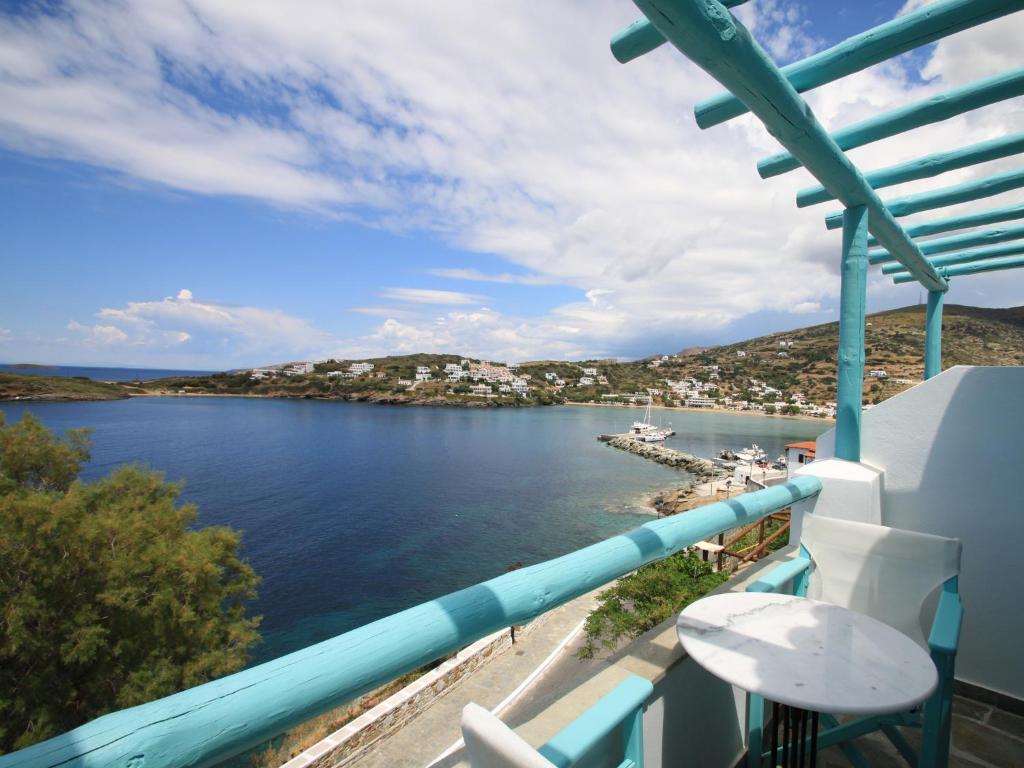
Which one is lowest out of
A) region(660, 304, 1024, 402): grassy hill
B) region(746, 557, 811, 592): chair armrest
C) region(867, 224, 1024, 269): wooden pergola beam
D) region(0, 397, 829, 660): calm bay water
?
region(0, 397, 829, 660): calm bay water

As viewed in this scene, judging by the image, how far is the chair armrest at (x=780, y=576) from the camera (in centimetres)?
179

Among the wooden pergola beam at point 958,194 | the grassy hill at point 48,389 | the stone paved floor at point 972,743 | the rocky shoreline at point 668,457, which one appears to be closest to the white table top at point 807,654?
the stone paved floor at point 972,743

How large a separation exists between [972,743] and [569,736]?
223cm

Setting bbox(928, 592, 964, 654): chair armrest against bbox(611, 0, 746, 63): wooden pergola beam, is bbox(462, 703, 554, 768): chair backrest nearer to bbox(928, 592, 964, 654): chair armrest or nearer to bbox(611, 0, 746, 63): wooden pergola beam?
bbox(928, 592, 964, 654): chair armrest

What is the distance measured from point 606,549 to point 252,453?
45.5 metres

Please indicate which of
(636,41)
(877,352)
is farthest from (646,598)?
(877,352)

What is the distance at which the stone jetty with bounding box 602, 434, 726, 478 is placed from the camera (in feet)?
126

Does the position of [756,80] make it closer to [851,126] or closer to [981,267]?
[851,126]

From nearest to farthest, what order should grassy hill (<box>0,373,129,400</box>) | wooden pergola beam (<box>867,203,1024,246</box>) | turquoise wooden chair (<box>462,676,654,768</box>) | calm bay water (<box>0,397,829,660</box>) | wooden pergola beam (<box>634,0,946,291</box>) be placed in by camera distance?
turquoise wooden chair (<box>462,676,654,768</box>) → wooden pergola beam (<box>634,0,946,291</box>) → wooden pergola beam (<box>867,203,1024,246</box>) → calm bay water (<box>0,397,829,660</box>) → grassy hill (<box>0,373,129,400</box>)

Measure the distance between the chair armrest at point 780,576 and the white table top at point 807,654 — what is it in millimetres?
192

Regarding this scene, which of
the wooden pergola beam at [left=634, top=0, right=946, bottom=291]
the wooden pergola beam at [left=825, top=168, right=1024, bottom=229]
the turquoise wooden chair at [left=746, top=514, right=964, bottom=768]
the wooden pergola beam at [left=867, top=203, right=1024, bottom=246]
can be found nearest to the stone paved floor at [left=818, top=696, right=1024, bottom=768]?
the turquoise wooden chair at [left=746, top=514, right=964, bottom=768]

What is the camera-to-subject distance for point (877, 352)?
5341 centimetres

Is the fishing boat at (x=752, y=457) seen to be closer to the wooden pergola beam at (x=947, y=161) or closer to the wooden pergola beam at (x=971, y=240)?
the wooden pergola beam at (x=971, y=240)

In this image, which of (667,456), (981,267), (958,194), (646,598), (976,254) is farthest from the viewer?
(667,456)
